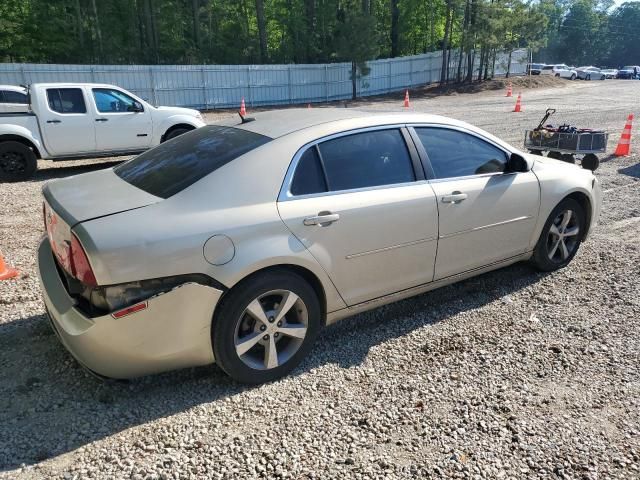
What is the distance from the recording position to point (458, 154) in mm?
4184

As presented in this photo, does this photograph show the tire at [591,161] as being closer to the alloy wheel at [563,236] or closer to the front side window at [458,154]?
the alloy wheel at [563,236]

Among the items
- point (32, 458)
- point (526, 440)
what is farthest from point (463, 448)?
point (32, 458)

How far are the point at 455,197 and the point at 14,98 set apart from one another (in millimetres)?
9283

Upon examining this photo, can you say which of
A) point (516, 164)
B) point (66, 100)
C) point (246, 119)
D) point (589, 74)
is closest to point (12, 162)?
point (66, 100)

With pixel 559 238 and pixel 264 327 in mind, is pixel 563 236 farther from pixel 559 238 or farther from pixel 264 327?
pixel 264 327

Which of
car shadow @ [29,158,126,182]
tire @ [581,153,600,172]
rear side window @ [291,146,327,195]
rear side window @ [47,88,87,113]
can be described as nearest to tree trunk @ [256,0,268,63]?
car shadow @ [29,158,126,182]

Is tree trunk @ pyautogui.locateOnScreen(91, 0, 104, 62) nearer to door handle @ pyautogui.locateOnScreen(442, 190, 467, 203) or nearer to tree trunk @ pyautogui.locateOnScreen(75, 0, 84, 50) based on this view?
tree trunk @ pyautogui.locateOnScreen(75, 0, 84, 50)

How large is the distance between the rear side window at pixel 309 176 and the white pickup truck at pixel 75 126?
311 inches

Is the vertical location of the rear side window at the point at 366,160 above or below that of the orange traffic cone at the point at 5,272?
above

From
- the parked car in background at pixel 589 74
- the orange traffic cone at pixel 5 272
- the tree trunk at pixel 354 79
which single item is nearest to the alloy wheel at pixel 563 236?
the orange traffic cone at pixel 5 272

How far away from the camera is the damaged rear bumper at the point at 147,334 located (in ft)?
9.18

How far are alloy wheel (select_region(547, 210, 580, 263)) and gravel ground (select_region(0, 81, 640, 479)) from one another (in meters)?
0.53

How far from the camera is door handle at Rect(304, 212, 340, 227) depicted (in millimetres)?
3266

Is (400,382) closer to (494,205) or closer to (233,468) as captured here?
(233,468)
